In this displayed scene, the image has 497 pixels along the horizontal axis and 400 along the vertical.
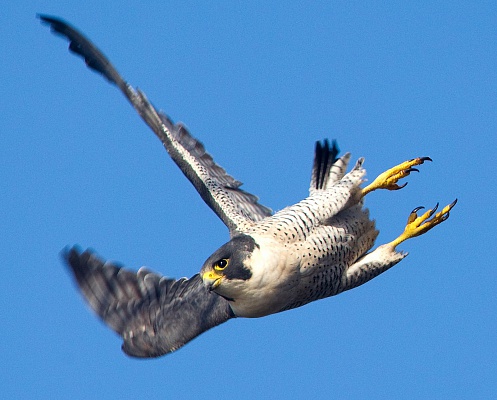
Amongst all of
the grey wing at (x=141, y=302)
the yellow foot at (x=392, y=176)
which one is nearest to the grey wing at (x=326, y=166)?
the yellow foot at (x=392, y=176)

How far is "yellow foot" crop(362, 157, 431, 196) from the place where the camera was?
46.4ft

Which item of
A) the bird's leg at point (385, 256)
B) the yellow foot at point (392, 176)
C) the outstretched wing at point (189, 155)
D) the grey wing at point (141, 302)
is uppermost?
the outstretched wing at point (189, 155)

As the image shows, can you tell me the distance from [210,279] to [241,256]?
408mm

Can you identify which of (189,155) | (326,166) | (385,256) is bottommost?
(385,256)

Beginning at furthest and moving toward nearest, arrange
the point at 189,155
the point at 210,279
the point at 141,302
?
the point at 189,155 < the point at 141,302 < the point at 210,279

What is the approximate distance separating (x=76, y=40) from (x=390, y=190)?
4.11 m

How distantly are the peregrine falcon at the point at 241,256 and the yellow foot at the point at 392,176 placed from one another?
0.01 meters

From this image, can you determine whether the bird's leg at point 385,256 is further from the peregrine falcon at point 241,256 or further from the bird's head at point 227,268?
the bird's head at point 227,268

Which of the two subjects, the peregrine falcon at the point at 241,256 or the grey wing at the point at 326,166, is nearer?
the peregrine falcon at the point at 241,256

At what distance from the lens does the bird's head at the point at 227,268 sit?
1215 centimetres

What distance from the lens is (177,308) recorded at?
47.7 ft

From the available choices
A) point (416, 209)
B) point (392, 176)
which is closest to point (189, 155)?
point (392, 176)

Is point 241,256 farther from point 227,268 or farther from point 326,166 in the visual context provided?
point 326,166

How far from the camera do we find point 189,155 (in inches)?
601
